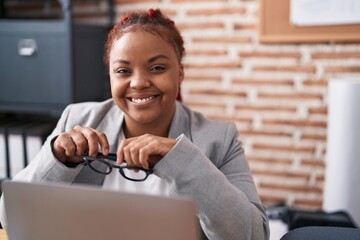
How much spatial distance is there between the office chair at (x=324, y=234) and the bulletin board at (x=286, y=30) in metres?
1.40

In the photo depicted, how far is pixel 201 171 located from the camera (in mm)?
834

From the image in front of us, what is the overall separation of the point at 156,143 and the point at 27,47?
130 cm

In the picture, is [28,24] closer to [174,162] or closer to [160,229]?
[174,162]

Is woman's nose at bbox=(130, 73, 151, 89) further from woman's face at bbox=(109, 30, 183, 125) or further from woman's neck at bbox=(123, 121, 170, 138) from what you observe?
woman's neck at bbox=(123, 121, 170, 138)

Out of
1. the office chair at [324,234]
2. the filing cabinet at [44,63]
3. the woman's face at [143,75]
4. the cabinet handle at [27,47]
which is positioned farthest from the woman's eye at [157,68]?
the cabinet handle at [27,47]

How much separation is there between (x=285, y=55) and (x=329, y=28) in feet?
0.75

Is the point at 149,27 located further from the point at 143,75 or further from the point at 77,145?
the point at 77,145

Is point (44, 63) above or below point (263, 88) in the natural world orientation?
above

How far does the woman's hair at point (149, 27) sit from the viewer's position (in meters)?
1.09

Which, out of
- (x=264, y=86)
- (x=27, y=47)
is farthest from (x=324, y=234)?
(x=27, y=47)

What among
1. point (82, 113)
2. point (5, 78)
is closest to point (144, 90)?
point (82, 113)

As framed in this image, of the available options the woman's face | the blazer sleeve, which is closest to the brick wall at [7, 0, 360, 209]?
the woman's face

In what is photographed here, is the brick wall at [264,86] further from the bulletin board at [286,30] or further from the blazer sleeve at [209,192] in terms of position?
the blazer sleeve at [209,192]

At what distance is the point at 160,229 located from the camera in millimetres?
590
